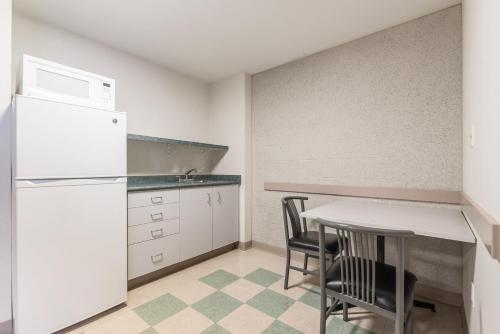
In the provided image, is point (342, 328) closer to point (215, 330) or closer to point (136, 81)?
point (215, 330)

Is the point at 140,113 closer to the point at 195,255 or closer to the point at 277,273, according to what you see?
the point at 195,255

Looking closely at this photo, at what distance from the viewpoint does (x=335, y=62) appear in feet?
8.09

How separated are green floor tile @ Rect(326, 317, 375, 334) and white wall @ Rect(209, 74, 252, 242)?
64.3 inches

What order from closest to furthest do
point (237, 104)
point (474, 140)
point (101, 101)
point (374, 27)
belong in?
point (474, 140)
point (101, 101)
point (374, 27)
point (237, 104)

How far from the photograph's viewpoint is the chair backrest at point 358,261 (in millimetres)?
1173

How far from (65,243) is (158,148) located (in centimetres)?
156

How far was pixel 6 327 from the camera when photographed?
1.52 metres

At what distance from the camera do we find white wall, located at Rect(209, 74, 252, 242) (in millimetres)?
3107

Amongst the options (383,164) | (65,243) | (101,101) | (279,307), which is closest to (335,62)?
(383,164)

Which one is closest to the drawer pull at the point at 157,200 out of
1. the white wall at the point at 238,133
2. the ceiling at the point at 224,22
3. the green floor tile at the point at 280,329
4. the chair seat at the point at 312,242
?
the white wall at the point at 238,133

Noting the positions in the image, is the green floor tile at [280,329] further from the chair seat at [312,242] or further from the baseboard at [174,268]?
the baseboard at [174,268]

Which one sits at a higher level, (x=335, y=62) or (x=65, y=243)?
(x=335, y=62)

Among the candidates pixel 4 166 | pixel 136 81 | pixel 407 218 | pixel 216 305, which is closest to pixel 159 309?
pixel 216 305

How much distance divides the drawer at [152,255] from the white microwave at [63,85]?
4.26 feet
